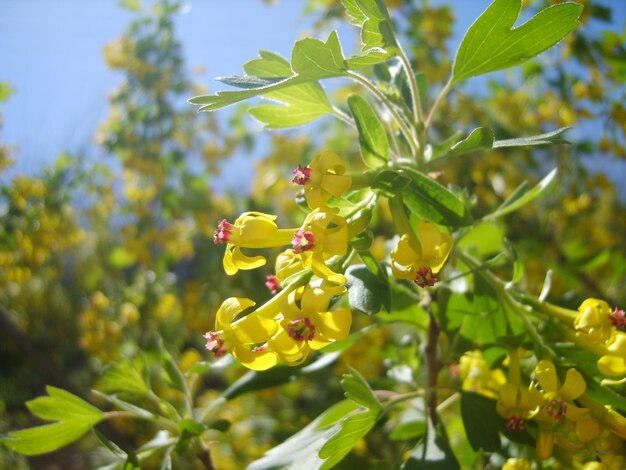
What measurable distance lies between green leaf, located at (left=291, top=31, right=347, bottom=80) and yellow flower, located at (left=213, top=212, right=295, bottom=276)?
0.16 m

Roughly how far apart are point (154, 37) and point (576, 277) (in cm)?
236

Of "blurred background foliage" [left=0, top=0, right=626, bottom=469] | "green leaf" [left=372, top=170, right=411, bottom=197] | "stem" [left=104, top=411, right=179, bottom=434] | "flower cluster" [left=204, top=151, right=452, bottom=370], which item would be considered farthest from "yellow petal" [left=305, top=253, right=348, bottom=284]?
"blurred background foliage" [left=0, top=0, right=626, bottom=469]

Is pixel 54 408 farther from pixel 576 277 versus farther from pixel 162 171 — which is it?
pixel 162 171

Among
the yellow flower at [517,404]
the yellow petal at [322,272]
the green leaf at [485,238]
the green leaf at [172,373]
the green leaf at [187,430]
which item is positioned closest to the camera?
the yellow petal at [322,272]

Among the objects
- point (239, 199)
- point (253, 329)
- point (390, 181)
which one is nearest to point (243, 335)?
point (253, 329)

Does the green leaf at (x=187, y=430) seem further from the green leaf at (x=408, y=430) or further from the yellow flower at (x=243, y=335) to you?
the green leaf at (x=408, y=430)

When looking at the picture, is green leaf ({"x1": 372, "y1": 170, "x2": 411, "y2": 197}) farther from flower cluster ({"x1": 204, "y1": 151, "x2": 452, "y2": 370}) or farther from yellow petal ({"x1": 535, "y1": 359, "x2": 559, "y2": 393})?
yellow petal ({"x1": 535, "y1": 359, "x2": 559, "y2": 393})

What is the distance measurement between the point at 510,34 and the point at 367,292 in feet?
1.12

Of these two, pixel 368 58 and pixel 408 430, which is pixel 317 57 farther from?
pixel 408 430

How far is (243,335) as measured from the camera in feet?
1.74

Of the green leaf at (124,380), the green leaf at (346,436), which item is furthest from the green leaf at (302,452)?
the green leaf at (124,380)

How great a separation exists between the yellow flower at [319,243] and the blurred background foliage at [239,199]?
3.20ft

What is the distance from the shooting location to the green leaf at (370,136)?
2.12ft

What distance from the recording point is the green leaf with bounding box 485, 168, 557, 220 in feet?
2.49
